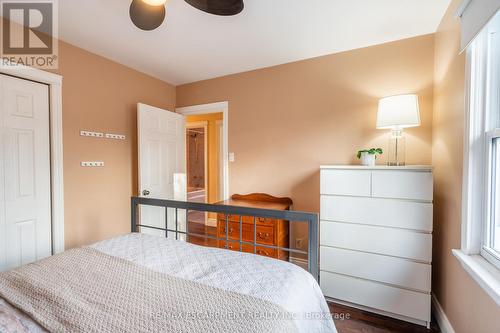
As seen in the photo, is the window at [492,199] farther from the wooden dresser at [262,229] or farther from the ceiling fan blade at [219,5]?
the ceiling fan blade at [219,5]

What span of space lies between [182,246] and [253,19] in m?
1.82

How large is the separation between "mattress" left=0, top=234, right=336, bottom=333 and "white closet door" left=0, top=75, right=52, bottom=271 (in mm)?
1152

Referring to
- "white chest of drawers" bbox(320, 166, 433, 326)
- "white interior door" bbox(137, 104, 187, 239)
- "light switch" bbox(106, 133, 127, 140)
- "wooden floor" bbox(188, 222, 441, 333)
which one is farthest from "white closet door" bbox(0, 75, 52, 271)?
"wooden floor" bbox(188, 222, 441, 333)

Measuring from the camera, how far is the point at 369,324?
1818 mm

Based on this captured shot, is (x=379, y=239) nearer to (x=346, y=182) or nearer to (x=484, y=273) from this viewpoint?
(x=346, y=182)

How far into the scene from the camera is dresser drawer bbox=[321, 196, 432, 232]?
1.76m

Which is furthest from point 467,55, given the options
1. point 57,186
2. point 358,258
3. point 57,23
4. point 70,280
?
point 57,186

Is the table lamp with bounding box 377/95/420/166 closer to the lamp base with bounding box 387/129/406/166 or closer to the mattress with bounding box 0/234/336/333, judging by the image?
the lamp base with bounding box 387/129/406/166

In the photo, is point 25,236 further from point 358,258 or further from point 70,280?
point 358,258

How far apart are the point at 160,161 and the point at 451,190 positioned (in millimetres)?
2953

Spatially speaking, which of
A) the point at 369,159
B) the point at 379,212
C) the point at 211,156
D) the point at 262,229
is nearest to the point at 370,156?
the point at 369,159

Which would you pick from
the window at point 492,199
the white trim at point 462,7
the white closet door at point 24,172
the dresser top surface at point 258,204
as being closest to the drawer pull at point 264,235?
the dresser top surface at point 258,204

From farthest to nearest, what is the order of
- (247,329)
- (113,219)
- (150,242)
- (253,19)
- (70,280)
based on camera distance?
(113,219) < (253,19) < (150,242) < (70,280) < (247,329)

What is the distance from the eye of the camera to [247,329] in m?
0.74
